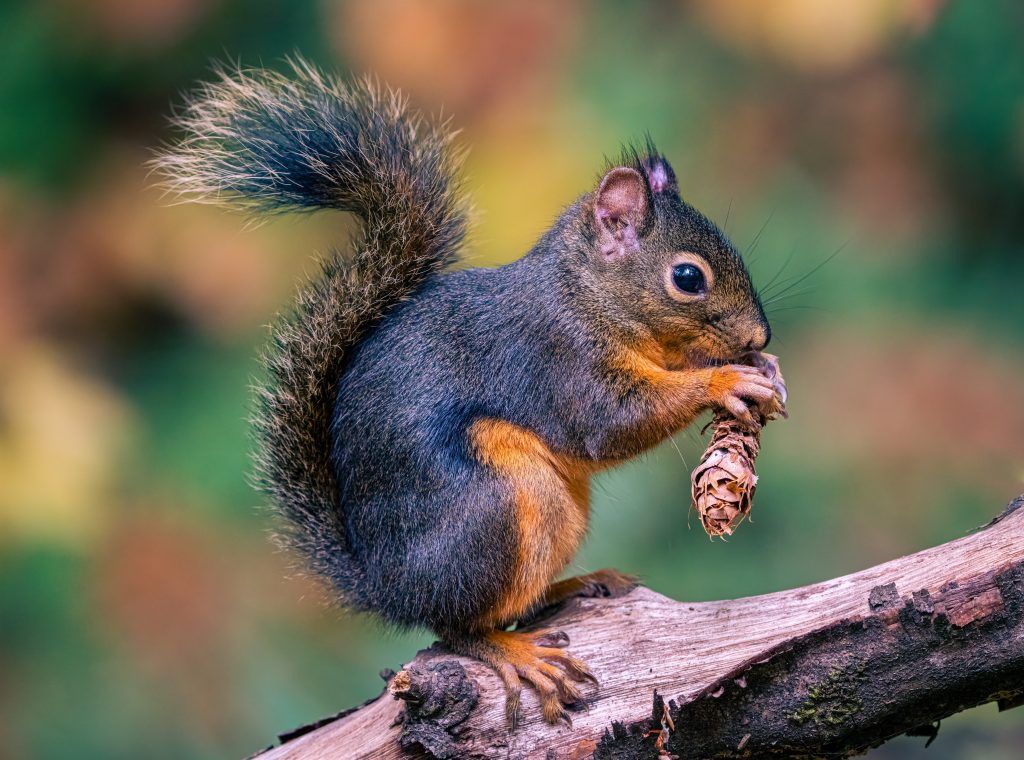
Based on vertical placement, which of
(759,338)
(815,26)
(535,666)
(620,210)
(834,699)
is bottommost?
(834,699)

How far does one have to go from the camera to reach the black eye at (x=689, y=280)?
1.71 metres

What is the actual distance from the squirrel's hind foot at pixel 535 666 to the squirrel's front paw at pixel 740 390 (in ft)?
1.45

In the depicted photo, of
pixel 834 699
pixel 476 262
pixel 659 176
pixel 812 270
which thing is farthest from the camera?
pixel 812 270

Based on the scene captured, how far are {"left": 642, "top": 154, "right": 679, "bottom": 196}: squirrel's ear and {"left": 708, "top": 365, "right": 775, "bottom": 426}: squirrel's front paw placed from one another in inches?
14.4

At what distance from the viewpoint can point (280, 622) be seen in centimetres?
262

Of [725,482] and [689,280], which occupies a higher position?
[689,280]

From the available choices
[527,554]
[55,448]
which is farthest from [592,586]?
[55,448]

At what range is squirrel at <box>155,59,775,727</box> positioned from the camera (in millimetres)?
1609

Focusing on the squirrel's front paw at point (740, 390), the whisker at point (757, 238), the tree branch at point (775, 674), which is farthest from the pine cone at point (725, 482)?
the whisker at point (757, 238)

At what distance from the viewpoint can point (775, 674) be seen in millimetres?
1381

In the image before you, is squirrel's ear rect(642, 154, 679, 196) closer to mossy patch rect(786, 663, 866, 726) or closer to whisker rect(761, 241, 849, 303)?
whisker rect(761, 241, 849, 303)

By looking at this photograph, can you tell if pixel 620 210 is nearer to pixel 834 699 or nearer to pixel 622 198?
pixel 622 198

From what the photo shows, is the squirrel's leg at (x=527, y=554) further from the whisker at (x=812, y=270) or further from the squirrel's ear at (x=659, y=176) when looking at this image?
the whisker at (x=812, y=270)

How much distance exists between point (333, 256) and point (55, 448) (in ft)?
4.14
